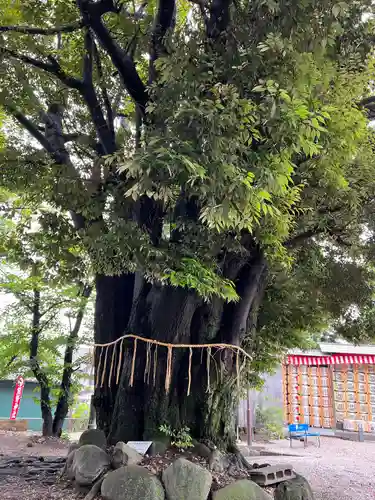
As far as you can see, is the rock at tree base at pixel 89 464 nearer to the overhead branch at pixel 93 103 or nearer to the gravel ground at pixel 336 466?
the gravel ground at pixel 336 466

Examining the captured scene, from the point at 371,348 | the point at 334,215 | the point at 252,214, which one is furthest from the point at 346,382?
the point at 252,214

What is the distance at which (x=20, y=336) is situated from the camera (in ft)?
34.3

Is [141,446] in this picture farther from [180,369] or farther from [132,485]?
[180,369]

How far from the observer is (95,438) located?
4.82 m

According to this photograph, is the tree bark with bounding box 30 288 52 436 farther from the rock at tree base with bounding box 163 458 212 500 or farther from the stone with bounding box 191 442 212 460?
the rock at tree base with bounding box 163 458 212 500

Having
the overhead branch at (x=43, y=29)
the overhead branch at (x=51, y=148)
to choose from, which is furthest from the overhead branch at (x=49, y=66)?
the overhead branch at (x=51, y=148)

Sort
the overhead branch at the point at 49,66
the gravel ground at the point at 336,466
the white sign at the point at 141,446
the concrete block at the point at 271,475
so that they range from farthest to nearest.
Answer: the gravel ground at the point at 336,466
the overhead branch at the point at 49,66
the concrete block at the point at 271,475
the white sign at the point at 141,446

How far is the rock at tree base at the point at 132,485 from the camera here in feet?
12.8

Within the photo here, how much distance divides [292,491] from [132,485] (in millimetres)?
1918

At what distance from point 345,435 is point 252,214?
39.6 ft

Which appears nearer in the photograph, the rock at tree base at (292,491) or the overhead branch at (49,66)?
the rock at tree base at (292,491)

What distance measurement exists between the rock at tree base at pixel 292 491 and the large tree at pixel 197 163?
0.80 m

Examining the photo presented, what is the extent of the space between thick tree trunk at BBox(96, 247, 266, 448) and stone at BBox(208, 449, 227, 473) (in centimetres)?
26

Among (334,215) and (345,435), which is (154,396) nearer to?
(334,215)
